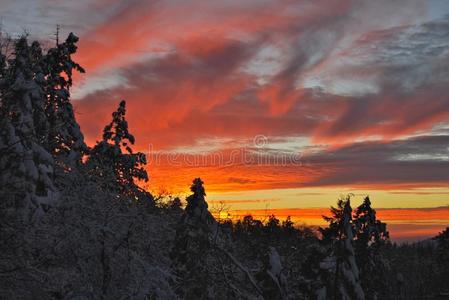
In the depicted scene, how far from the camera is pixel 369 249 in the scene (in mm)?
48031

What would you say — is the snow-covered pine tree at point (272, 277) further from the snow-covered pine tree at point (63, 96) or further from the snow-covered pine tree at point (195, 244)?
the snow-covered pine tree at point (63, 96)

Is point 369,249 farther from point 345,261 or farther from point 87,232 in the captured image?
point 87,232

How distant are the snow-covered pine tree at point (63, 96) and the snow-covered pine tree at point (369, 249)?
26643 mm

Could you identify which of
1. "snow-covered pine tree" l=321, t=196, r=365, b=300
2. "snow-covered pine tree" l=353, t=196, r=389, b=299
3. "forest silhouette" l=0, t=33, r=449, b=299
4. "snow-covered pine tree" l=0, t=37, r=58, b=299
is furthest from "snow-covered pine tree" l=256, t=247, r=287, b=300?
"snow-covered pine tree" l=353, t=196, r=389, b=299

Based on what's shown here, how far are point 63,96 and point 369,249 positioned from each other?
2944 centimetres

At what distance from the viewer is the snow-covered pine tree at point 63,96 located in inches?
1280

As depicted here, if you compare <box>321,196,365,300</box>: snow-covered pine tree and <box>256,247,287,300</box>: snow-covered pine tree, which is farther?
<box>321,196,365,300</box>: snow-covered pine tree

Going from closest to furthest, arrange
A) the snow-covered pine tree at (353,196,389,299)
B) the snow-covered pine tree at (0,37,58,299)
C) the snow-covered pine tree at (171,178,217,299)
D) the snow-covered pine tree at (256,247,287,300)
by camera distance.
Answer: the snow-covered pine tree at (0,37,58,299)
the snow-covered pine tree at (171,178,217,299)
the snow-covered pine tree at (256,247,287,300)
the snow-covered pine tree at (353,196,389,299)

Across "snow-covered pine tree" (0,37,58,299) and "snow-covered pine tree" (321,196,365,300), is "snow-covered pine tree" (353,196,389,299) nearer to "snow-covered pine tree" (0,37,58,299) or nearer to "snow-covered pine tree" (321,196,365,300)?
"snow-covered pine tree" (321,196,365,300)

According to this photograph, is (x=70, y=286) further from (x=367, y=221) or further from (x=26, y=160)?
(x=367, y=221)

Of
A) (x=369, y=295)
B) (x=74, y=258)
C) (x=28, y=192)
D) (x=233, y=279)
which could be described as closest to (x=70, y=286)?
(x=74, y=258)

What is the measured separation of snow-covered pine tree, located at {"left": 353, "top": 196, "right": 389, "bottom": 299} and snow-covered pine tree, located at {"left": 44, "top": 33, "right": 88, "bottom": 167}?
26.6m

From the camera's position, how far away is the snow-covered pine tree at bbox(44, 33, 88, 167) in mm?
32500

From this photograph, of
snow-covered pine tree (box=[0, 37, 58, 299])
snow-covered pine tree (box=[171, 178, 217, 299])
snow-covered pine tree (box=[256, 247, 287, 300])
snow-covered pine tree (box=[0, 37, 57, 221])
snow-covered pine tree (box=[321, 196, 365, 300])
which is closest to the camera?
snow-covered pine tree (box=[0, 37, 58, 299])
